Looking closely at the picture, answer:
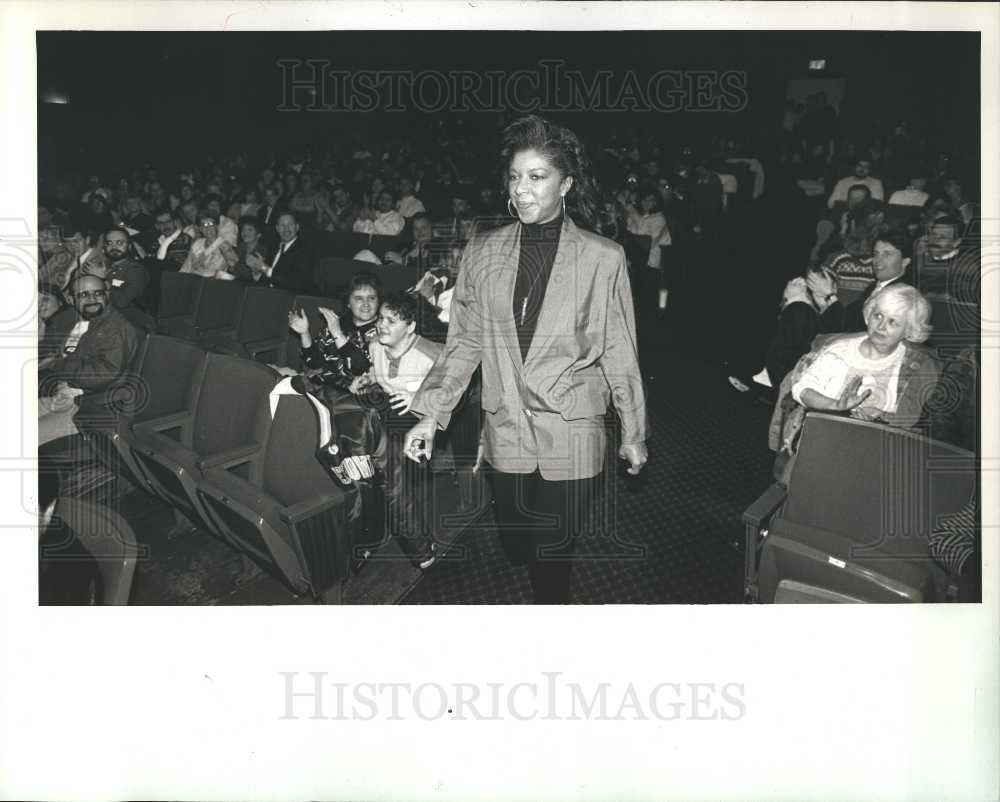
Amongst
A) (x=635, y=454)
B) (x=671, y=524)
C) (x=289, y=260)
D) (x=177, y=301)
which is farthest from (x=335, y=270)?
(x=635, y=454)

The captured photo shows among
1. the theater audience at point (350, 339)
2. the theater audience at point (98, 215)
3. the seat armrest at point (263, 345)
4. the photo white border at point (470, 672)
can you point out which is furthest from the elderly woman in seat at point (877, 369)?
the seat armrest at point (263, 345)

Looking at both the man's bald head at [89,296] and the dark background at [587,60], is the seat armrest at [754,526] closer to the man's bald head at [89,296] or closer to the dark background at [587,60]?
the dark background at [587,60]

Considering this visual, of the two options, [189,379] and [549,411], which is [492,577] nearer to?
[549,411]

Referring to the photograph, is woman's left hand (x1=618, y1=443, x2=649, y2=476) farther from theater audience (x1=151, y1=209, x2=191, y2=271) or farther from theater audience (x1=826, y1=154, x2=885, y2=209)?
theater audience (x1=151, y1=209, x2=191, y2=271)

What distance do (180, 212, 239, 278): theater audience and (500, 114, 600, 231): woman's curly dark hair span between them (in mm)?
2724

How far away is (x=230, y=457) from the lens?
204 centimetres

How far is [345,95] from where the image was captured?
1.90 m

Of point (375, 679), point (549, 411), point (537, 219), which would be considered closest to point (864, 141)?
point (537, 219)

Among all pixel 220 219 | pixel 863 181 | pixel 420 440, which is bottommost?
pixel 420 440

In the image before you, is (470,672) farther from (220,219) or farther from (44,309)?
(220,219)

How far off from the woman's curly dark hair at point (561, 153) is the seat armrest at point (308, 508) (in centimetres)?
91

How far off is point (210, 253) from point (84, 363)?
6.80 ft

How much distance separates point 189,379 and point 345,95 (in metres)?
1.15

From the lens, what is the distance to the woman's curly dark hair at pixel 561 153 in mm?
1469
